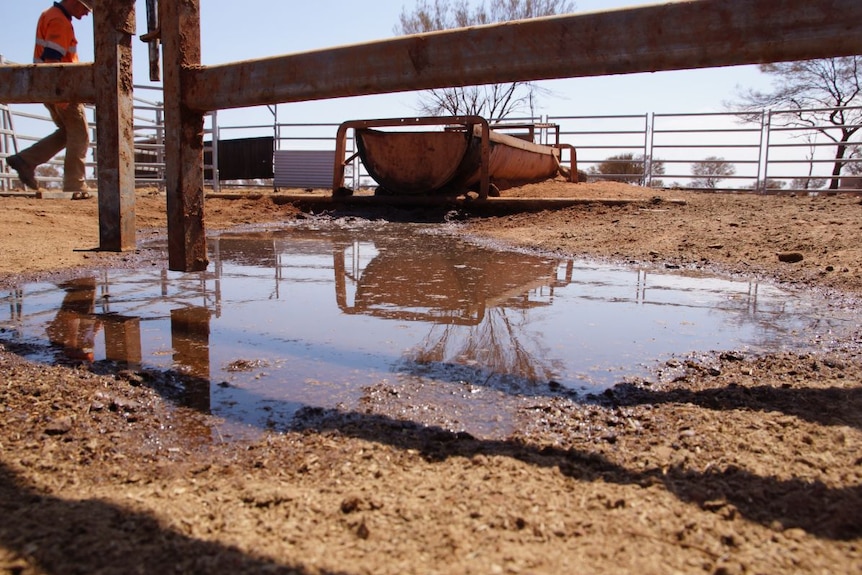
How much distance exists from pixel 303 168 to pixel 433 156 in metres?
8.94

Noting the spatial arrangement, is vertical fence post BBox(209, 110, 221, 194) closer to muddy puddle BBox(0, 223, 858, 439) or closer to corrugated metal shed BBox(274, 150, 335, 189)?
corrugated metal shed BBox(274, 150, 335, 189)

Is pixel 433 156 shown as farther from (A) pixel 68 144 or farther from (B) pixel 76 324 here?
(B) pixel 76 324

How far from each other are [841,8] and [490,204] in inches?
298

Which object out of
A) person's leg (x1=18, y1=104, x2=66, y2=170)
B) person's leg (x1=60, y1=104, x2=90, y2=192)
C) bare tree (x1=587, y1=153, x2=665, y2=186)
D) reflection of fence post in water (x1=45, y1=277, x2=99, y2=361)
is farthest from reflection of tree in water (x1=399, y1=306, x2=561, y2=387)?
bare tree (x1=587, y1=153, x2=665, y2=186)

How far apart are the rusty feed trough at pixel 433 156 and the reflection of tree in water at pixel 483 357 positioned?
6955 mm

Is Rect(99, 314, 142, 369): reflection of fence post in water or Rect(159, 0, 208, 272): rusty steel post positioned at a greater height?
Rect(159, 0, 208, 272): rusty steel post

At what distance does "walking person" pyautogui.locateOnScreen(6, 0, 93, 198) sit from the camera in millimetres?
8258

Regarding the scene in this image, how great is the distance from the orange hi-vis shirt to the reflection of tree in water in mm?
7735

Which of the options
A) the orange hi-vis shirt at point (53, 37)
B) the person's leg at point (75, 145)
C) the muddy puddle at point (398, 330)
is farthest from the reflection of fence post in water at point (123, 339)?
the person's leg at point (75, 145)

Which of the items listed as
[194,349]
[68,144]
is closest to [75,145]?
[68,144]

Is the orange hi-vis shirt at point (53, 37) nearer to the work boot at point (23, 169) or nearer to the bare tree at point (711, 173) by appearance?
the work boot at point (23, 169)

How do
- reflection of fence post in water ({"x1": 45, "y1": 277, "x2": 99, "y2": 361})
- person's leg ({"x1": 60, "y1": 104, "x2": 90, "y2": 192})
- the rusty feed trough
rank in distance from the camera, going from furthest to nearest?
1. the rusty feed trough
2. person's leg ({"x1": 60, "y1": 104, "x2": 90, "y2": 192})
3. reflection of fence post in water ({"x1": 45, "y1": 277, "x2": 99, "y2": 361})

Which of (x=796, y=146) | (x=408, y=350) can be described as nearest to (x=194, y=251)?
(x=408, y=350)

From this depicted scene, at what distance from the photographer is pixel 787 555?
123 centimetres
